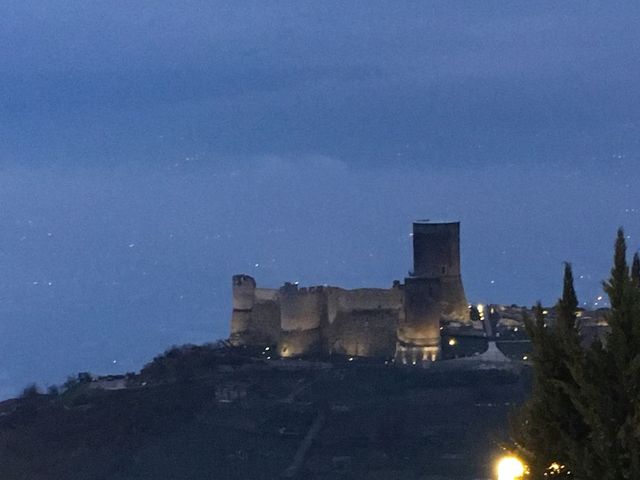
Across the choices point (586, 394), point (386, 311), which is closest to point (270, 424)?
point (386, 311)

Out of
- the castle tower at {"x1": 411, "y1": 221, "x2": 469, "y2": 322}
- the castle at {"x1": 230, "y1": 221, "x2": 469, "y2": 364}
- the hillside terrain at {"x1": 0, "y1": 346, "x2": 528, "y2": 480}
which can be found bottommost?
the hillside terrain at {"x1": 0, "y1": 346, "x2": 528, "y2": 480}

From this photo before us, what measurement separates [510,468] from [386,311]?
68.4ft

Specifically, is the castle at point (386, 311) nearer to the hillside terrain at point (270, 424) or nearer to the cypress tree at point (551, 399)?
the hillside terrain at point (270, 424)

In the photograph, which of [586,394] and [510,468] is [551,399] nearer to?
[586,394]

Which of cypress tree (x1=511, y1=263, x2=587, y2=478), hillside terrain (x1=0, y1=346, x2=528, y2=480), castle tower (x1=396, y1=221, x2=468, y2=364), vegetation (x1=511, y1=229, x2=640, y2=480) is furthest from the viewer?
castle tower (x1=396, y1=221, x2=468, y2=364)

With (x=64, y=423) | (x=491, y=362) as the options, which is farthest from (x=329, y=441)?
(x=64, y=423)

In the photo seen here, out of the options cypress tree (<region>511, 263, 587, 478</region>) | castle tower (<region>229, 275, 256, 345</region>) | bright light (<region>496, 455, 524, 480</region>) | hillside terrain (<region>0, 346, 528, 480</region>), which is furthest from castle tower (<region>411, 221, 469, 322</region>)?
cypress tree (<region>511, 263, 587, 478</region>)

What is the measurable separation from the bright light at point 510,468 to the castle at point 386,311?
20019 millimetres

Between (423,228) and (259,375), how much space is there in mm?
4380

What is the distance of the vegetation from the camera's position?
449cm

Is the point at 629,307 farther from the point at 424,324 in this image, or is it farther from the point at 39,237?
the point at 39,237

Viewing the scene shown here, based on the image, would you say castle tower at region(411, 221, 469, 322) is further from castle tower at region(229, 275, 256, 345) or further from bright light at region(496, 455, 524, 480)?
bright light at region(496, 455, 524, 480)

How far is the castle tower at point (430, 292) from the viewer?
1001 inches

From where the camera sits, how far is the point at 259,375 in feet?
84.7
